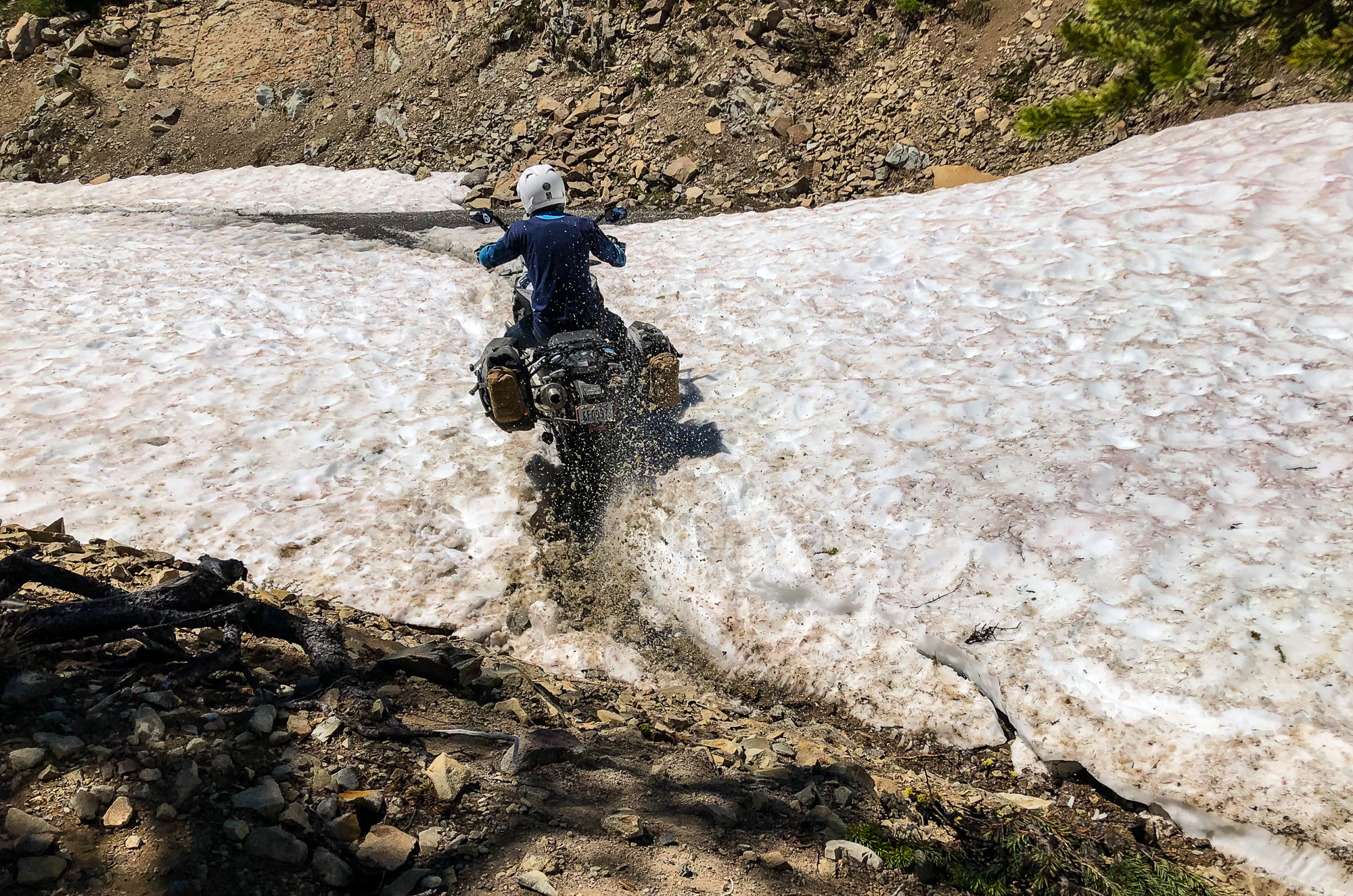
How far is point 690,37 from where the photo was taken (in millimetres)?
20016

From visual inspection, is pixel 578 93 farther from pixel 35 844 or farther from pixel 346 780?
pixel 35 844

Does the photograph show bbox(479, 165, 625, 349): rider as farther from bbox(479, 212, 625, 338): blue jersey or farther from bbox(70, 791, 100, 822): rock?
bbox(70, 791, 100, 822): rock

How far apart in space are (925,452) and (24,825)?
21.5 feet

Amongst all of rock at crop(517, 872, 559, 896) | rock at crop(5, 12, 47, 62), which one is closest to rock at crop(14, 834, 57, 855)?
rock at crop(517, 872, 559, 896)

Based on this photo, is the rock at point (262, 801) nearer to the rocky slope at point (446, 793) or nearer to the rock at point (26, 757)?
the rocky slope at point (446, 793)

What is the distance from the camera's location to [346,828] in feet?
10.6

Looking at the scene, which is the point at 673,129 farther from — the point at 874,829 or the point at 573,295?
the point at 874,829

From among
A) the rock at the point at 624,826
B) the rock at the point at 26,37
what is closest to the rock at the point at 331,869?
the rock at the point at 624,826

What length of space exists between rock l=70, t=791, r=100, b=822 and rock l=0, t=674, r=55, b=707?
27.3 inches


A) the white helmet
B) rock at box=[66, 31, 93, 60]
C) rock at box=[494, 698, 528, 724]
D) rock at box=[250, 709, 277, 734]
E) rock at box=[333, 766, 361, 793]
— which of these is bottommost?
rock at box=[494, 698, 528, 724]

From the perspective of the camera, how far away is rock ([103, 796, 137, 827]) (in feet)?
9.62

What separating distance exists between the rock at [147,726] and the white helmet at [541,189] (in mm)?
5111

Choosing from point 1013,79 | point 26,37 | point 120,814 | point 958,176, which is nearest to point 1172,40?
point 120,814

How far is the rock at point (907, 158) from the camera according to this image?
52.7 feet
